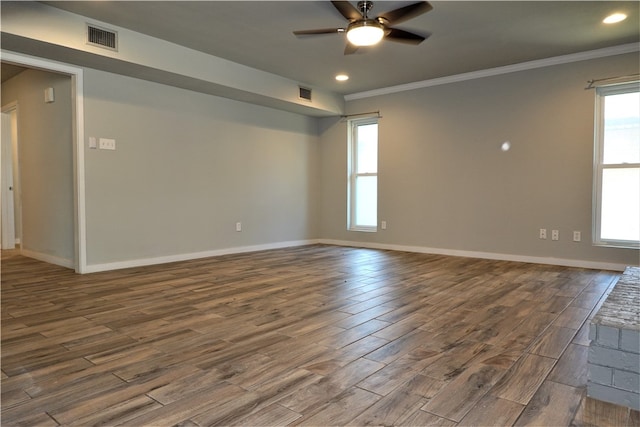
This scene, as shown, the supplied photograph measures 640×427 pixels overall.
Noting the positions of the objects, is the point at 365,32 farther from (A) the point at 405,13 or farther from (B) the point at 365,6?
(A) the point at 405,13

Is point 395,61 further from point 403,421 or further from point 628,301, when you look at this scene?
point 403,421

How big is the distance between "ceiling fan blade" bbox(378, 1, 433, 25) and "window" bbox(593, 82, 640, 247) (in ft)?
9.39

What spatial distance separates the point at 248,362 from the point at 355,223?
489cm

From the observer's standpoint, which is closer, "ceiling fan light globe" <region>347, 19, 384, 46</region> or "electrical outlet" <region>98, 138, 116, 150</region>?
"ceiling fan light globe" <region>347, 19, 384, 46</region>

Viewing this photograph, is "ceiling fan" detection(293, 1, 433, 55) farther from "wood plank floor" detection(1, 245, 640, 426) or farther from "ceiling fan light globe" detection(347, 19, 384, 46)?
"wood plank floor" detection(1, 245, 640, 426)

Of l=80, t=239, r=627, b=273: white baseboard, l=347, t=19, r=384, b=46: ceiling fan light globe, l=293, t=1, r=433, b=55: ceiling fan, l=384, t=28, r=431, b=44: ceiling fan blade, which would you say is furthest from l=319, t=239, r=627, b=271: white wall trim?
l=347, t=19, r=384, b=46: ceiling fan light globe

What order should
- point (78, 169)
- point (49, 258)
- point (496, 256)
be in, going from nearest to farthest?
point (78, 169) < point (49, 258) < point (496, 256)

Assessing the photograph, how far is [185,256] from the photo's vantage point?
507 cm

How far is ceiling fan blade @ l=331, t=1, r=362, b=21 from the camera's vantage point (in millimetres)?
2946

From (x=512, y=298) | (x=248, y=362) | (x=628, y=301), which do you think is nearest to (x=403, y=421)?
(x=248, y=362)

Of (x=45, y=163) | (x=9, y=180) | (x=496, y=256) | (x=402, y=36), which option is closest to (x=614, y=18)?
(x=402, y=36)

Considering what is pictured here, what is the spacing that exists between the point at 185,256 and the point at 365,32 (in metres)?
3.47

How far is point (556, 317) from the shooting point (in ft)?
8.85

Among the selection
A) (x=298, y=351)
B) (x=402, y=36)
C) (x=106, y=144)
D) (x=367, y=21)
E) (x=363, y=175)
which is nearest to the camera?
(x=298, y=351)
